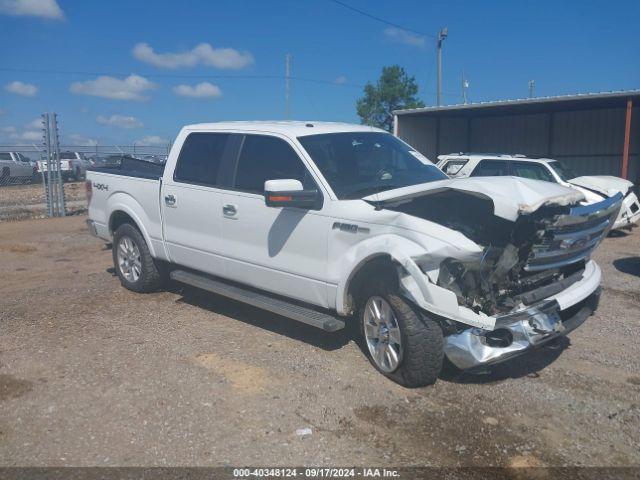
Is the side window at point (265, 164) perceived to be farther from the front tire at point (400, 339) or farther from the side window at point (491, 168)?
the side window at point (491, 168)

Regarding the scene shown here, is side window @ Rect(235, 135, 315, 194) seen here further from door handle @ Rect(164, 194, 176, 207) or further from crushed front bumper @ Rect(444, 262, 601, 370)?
crushed front bumper @ Rect(444, 262, 601, 370)

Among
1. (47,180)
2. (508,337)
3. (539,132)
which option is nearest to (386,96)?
(539,132)

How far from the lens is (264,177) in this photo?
18.4ft

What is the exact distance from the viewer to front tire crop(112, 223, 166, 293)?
7.03 m

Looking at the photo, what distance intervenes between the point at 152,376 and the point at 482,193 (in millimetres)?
2945

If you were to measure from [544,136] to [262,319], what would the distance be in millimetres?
19244

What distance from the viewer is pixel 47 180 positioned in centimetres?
1577

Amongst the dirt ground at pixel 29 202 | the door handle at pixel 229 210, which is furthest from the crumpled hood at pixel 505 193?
the dirt ground at pixel 29 202

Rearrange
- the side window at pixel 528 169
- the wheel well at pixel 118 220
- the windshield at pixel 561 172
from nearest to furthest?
the wheel well at pixel 118 220, the windshield at pixel 561 172, the side window at pixel 528 169

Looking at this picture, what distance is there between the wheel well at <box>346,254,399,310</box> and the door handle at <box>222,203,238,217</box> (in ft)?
5.00

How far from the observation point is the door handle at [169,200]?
6.46 m

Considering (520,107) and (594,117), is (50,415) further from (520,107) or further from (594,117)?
(594,117)

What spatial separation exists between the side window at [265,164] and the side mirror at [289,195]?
0.24 m

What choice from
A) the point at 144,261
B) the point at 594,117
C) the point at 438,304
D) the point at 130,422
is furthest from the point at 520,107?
the point at 130,422
